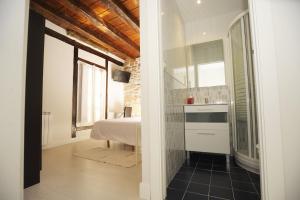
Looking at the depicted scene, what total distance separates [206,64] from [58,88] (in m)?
3.45

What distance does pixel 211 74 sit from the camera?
3145 millimetres

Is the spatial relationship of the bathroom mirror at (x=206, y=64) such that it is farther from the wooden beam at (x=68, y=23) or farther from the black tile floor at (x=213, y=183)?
the wooden beam at (x=68, y=23)

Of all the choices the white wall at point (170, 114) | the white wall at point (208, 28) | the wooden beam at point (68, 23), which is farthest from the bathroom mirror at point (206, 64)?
the wooden beam at point (68, 23)

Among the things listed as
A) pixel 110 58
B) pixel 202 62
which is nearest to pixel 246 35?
pixel 202 62

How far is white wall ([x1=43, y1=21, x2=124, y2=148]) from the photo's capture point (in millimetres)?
3525

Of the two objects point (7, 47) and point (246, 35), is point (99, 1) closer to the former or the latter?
point (7, 47)

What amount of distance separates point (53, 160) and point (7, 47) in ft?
6.39

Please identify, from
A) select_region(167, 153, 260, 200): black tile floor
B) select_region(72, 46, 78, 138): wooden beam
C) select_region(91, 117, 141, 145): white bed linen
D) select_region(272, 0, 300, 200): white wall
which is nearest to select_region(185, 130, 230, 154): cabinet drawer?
select_region(167, 153, 260, 200): black tile floor

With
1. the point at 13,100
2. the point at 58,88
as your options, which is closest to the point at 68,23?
the point at 58,88

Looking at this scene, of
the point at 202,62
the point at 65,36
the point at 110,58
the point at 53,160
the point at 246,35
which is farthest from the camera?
the point at 110,58

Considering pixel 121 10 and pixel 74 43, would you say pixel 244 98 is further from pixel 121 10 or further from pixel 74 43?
pixel 74 43

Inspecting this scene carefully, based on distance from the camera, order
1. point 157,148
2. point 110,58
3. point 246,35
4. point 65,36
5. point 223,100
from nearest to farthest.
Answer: point 157,148 < point 246,35 < point 223,100 < point 65,36 < point 110,58

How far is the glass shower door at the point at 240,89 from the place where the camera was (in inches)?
88.5

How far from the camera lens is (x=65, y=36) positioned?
3.99 meters
